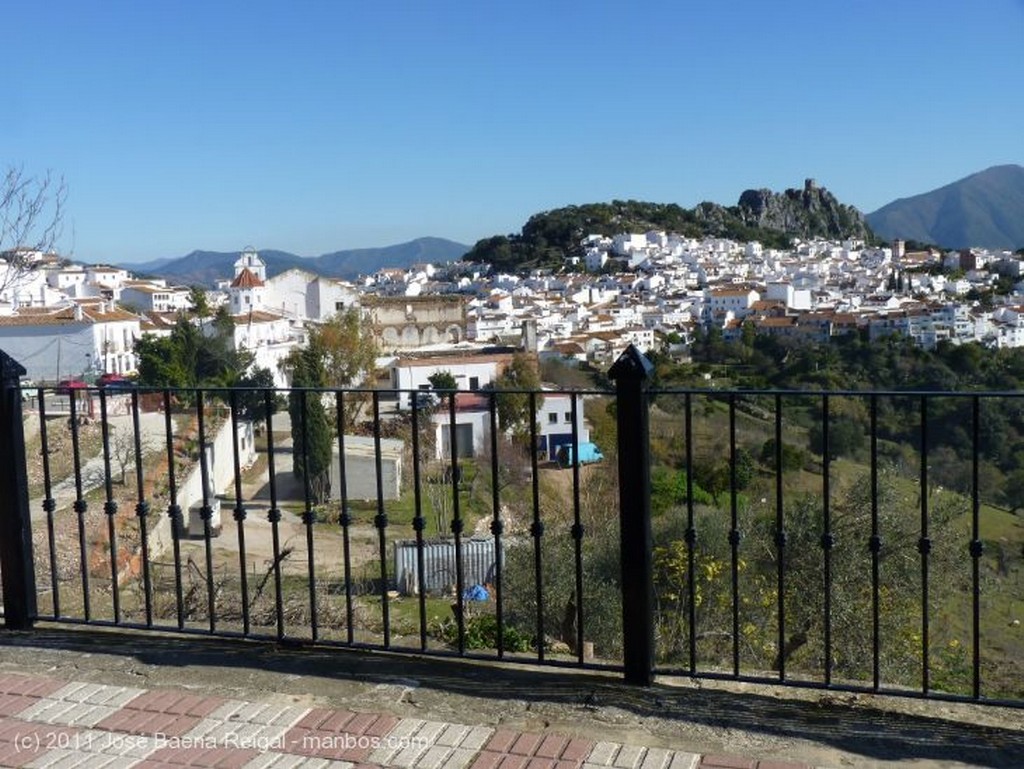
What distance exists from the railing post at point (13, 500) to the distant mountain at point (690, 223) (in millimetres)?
109689

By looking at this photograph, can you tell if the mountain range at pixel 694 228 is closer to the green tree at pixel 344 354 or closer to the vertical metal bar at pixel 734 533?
the green tree at pixel 344 354

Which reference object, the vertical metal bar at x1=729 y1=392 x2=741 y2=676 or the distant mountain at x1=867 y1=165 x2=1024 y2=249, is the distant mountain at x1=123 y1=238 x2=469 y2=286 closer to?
the distant mountain at x1=867 y1=165 x2=1024 y2=249

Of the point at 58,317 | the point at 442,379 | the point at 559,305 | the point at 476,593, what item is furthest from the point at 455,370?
the point at 559,305

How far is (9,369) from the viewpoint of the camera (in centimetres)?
395

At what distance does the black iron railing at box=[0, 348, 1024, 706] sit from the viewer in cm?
331

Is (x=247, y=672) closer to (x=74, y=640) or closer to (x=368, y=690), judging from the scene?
(x=368, y=690)

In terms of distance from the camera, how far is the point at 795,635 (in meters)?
7.25

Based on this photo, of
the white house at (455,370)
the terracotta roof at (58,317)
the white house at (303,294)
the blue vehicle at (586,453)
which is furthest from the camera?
the white house at (303,294)

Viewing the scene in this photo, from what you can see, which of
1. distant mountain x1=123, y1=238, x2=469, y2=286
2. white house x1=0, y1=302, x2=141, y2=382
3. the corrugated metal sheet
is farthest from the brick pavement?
distant mountain x1=123, y1=238, x2=469, y2=286

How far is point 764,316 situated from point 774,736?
5849 cm

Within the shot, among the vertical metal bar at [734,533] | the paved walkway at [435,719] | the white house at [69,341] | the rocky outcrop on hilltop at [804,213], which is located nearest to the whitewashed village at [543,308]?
the white house at [69,341]

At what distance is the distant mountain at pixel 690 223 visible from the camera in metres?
120

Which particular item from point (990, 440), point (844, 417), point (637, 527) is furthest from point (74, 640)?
point (990, 440)

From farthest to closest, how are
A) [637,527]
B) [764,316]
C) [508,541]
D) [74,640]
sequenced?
[764,316], [508,541], [74,640], [637,527]
